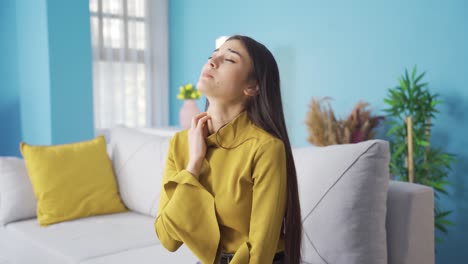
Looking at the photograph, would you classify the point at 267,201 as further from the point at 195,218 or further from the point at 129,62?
the point at 129,62

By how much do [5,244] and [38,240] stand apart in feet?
0.99

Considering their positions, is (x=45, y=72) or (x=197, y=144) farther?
(x=45, y=72)

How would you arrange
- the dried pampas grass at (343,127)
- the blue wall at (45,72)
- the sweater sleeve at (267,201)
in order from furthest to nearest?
the blue wall at (45,72) → the dried pampas grass at (343,127) → the sweater sleeve at (267,201)

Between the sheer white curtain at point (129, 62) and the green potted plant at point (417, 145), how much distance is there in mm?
2969

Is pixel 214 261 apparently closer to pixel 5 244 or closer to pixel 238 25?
pixel 5 244

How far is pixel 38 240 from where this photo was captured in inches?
86.3

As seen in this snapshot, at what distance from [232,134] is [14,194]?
68.1 inches

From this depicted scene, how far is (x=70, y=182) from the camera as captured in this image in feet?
8.28

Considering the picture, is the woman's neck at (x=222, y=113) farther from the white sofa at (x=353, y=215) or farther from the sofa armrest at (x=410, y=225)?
the sofa armrest at (x=410, y=225)

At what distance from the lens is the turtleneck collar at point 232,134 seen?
123 centimetres

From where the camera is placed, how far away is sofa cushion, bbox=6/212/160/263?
80.4 inches

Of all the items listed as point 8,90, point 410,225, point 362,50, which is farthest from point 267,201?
point 8,90

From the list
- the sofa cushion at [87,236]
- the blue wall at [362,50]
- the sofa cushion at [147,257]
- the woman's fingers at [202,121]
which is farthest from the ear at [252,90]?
the blue wall at [362,50]

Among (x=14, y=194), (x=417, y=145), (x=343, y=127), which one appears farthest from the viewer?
(x=343, y=127)
